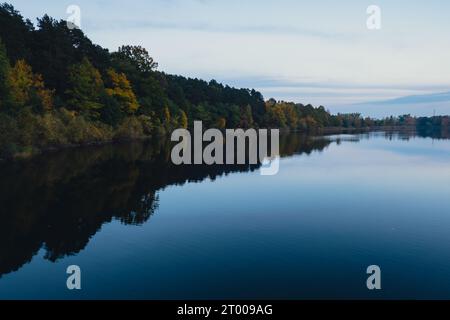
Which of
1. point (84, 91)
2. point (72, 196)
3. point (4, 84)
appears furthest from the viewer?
point (84, 91)

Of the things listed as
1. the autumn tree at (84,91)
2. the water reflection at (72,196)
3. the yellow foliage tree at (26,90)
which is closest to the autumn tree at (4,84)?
the yellow foliage tree at (26,90)

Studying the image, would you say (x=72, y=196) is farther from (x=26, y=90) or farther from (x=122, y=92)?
(x=122, y=92)

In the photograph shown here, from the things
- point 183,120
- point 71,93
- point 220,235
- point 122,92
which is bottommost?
point 220,235

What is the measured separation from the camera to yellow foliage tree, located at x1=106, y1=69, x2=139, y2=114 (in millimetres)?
80812

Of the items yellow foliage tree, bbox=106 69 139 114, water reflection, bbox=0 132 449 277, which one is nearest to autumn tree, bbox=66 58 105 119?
yellow foliage tree, bbox=106 69 139 114

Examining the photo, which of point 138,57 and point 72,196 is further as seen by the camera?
point 138,57

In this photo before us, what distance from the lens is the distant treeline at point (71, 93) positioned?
48.4m

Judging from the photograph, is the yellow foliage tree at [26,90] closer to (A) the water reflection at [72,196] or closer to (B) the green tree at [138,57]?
(A) the water reflection at [72,196]

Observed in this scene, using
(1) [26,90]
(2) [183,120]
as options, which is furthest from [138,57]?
(1) [26,90]

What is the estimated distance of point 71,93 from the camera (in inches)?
2670

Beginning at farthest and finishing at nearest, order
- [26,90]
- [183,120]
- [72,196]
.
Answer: [183,120] → [26,90] → [72,196]

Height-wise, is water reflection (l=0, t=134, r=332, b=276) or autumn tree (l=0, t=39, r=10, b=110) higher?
autumn tree (l=0, t=39, r=10, b=110)

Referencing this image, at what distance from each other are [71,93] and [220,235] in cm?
5591

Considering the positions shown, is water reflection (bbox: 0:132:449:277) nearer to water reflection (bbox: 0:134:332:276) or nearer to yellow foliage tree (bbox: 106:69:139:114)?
water reflection (bbox: 0:134:332:276)
